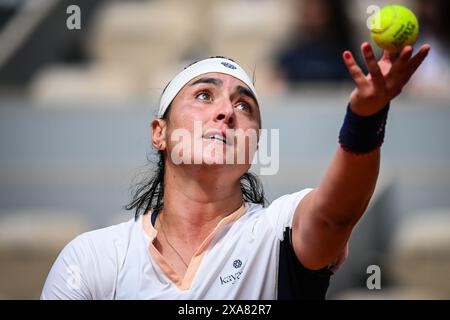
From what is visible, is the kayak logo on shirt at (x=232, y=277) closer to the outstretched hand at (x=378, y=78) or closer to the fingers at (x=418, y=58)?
the outstretched hand at (x=378, y=78)

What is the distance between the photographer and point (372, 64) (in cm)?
286

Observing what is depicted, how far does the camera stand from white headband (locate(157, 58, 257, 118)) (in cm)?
378

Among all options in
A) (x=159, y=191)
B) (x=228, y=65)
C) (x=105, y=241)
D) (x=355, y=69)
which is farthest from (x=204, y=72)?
(x=355, y=69)

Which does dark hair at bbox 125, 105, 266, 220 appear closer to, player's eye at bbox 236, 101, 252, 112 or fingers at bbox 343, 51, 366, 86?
player's eye at bbox 236, 101, 252, 112

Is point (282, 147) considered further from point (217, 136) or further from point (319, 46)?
point (217, 136)

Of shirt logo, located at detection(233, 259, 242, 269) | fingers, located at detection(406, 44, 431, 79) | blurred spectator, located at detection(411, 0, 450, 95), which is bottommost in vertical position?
shirt logo, located at detection(233, 259, 242, 269)

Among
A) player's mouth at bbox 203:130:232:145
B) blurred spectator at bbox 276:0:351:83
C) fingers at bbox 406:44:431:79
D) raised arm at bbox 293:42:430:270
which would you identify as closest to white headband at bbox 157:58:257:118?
player's mouth at bbox 203:130:232:145

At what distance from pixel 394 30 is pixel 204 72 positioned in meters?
0.91

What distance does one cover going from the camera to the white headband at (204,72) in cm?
378

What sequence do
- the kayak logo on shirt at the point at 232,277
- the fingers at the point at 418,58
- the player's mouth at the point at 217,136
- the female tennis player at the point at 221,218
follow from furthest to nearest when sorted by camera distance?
the player's mouth at the point at 217,136
the kayak logo on shirt at the point at 232,277
the female tennis player at the point at 221,218
the fingers at the point at 418,58

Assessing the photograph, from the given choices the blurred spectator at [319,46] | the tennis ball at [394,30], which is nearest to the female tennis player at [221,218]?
the tennis ball at [394,30]

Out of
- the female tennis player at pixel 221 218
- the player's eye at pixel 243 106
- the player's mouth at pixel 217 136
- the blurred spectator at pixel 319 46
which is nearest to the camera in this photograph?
the female tennis player at pixel 221 218

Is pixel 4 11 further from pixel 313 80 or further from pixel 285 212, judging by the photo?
pixel 285 212
